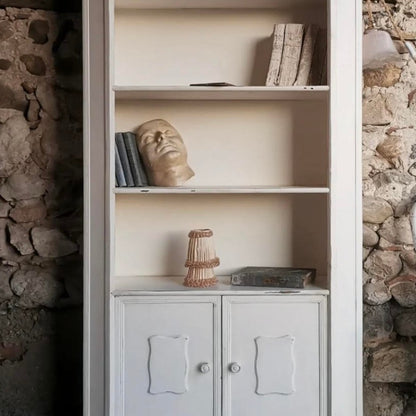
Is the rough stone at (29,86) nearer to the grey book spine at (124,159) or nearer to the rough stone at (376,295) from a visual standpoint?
the grey book spine at (124,159)

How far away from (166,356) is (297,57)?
1170 mm

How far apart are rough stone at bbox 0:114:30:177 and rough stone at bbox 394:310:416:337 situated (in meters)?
1.63

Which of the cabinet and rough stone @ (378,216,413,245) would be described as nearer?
the cabinet

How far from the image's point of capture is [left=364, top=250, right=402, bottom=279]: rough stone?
6.65 ft

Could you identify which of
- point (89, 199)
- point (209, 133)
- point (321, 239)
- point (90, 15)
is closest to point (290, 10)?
point (209, 133)

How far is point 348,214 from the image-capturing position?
186 centimetres

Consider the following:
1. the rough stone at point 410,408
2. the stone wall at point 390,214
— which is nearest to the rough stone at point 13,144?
the stone wall at point 390,214

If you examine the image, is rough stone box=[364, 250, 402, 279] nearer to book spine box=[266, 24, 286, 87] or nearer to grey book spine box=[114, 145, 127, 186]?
book spine box=[266, 24, 286, 87]

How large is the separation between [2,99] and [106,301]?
930 millimetres

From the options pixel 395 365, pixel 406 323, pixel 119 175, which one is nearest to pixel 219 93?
pixel 119 175

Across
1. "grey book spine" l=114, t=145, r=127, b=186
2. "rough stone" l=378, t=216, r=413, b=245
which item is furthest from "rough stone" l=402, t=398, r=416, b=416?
"grey book spine" l=114, t=145, r=127, b=186

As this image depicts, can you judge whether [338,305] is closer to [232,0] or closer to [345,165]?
[345,165]

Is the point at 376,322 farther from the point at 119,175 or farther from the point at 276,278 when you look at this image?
the point at 119,175

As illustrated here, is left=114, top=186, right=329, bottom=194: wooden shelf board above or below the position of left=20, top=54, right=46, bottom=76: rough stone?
below
